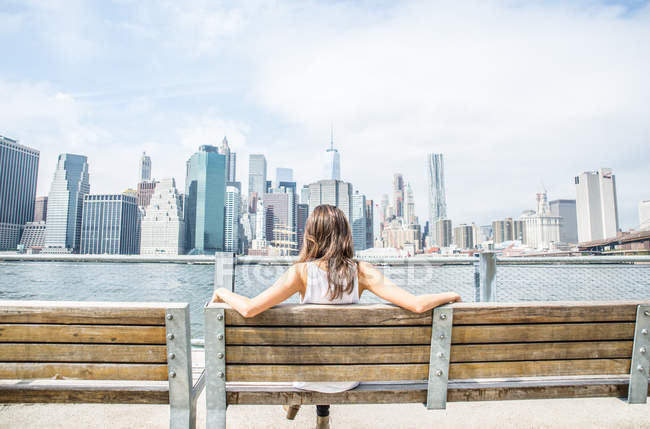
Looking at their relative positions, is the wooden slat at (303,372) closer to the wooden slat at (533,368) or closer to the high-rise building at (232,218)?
the wooden slat at (533,368)

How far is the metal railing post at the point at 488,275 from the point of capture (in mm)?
3859

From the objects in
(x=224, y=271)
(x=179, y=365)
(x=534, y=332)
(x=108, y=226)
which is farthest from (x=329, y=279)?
(x=108, y=226)

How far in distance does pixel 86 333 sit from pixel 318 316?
1.06 metres

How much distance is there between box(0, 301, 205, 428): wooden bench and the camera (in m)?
1.77

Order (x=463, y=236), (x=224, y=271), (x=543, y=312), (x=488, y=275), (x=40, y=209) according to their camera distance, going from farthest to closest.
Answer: (x=463, y=236)
(x=40, y=209)
(x=488, y=275)
(x=224, y=271)
(x=543, y=312)

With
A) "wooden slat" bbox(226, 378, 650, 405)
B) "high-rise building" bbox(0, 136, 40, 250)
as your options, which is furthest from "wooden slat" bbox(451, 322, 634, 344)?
"high-rise building" bbox(0, 136, 40, 250)

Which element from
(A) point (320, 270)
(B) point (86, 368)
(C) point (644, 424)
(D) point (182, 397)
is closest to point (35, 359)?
(B) point (86, 368)

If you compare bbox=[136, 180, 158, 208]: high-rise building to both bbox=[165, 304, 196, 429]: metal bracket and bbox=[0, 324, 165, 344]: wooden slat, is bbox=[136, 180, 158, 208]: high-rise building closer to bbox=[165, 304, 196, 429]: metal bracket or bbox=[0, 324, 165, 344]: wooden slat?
bbox=[0, 324, 165, 344]: wooden slat

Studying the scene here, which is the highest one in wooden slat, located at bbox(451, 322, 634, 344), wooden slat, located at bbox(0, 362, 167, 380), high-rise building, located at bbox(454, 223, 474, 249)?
high-rise building, located at bbox(454, 223, 474, 249)

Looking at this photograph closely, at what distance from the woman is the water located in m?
2.30

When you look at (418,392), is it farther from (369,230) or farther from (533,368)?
(369,230)

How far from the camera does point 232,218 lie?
160500 mm

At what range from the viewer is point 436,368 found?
1882 millimetres

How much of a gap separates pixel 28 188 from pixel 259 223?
76.7m
